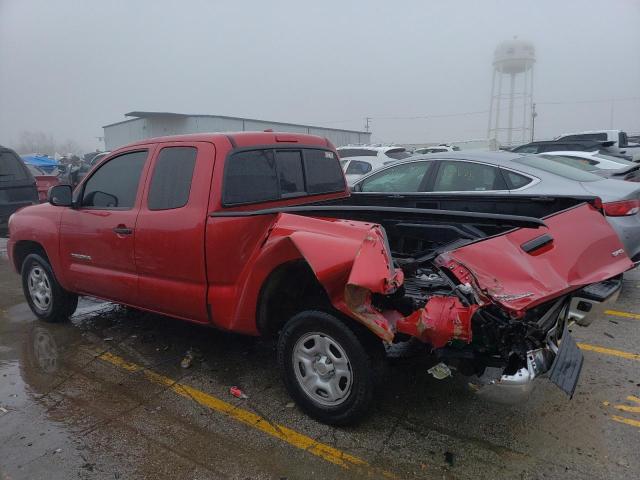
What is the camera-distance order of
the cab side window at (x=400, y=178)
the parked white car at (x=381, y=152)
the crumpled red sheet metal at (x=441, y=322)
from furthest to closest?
1. the parked white car at (x=381, y=152)
2. the cab side window at (x=400, y=178)
3. the crumpled red sheet metal at (x=441, y=322)

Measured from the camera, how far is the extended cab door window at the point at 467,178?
5793 millimetres

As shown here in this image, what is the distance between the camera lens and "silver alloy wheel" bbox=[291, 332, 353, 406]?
10.1 feet

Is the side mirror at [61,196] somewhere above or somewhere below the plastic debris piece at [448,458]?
above

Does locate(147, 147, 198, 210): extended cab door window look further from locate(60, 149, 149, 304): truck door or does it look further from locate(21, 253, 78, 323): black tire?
locate(21, 253, 78, 323): black tire

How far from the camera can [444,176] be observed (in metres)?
6.18

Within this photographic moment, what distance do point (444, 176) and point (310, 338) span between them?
3679mm

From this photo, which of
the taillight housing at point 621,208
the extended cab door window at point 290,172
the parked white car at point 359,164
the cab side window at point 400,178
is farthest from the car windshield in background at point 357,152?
the extended cab door window at point 290,172

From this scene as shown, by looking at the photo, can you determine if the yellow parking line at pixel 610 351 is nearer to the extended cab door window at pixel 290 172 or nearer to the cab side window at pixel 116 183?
A: the extended cab door window at pixel 290 172

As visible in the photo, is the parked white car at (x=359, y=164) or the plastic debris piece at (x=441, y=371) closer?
the plastic debris piece at (x=441, y=371)

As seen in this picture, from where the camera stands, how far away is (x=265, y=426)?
3.24 m

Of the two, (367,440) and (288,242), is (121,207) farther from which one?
(367,440)

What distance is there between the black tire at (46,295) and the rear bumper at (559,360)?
427 centimetres

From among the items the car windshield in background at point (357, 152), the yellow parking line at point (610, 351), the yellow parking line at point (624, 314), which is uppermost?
the car windshield in background at point (357, 152)

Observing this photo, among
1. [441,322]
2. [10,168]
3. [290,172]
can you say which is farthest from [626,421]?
[10,168]
